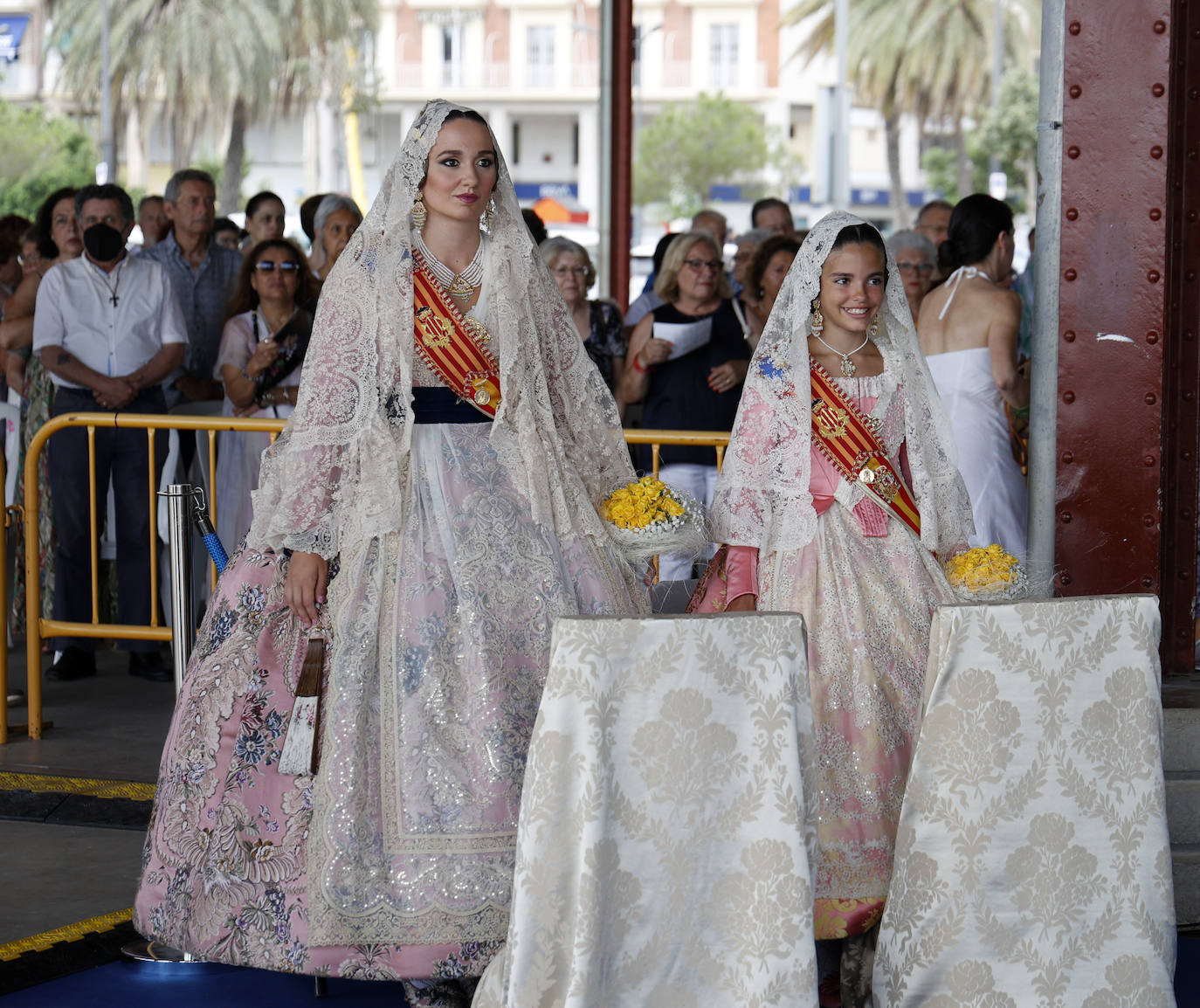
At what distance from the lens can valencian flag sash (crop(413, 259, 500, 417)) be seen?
3906mm

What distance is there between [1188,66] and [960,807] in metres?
2.59

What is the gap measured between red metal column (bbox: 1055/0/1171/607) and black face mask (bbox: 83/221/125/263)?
406 cm

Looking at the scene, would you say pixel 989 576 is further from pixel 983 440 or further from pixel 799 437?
pixel 983 440

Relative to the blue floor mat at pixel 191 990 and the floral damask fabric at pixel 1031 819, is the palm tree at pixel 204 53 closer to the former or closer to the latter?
the blue floor mat at pixel 191 990

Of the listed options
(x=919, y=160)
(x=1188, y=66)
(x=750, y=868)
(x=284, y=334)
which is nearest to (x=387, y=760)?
(x=750, y=868)

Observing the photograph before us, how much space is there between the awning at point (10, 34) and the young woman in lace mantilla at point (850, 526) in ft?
129

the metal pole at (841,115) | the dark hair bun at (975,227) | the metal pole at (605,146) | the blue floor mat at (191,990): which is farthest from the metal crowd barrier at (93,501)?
the metal pole at (841,115)

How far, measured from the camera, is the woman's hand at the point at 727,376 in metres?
6.88

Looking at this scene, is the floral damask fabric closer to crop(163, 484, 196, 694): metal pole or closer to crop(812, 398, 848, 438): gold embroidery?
crop(812, 398, 848, 438): gold embroidery

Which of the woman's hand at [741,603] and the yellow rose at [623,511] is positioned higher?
the yellow rose at [623,511]

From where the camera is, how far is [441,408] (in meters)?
3.93

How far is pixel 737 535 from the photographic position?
13.0 feet

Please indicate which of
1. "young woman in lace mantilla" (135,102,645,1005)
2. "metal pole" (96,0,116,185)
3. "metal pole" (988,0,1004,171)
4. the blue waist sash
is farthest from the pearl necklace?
"metal pole" (988,0,1004,171)

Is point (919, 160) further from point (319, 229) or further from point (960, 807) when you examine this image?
point (960, 807)
